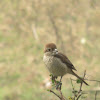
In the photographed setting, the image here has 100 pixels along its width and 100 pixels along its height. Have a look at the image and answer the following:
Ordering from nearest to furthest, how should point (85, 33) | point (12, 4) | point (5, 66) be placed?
point (5, 66)
point (85, 33)
point (12, 4)

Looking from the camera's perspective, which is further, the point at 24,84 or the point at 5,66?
the point at 5,66

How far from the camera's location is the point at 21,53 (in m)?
5.82

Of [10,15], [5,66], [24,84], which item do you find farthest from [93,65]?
[10,15]

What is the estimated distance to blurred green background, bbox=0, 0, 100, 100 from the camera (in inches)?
200

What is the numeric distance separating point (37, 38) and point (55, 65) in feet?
10.4

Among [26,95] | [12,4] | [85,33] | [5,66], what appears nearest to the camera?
[26,95]

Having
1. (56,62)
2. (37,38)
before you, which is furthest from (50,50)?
(37,38)

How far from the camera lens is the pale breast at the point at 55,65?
2.53 m

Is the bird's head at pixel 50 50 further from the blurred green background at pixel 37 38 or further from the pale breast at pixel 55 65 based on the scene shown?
the blurred green background at pixel 37 38

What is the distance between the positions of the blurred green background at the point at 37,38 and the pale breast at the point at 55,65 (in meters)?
2.13

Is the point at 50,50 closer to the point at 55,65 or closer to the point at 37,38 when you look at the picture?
the point at 55,65

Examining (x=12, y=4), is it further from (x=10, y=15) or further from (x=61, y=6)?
(x=61, y=6)

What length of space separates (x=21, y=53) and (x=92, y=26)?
5.69 ft

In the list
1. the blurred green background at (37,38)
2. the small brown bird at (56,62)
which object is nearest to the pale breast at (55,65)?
the small brown bird at (56,62)
